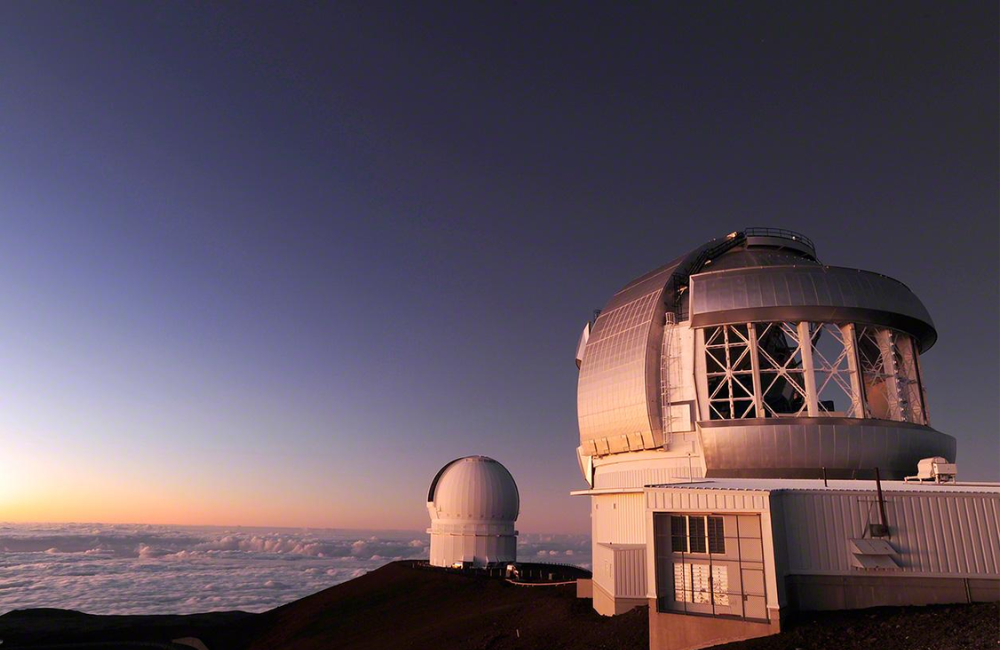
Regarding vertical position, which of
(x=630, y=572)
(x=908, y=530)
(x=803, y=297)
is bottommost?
Answer: (x=630, y=572)

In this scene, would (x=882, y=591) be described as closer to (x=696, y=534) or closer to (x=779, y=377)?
(x=696, y=534)

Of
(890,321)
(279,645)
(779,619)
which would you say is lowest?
(279,645)

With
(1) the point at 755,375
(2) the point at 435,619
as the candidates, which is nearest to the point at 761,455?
(1) the point at 755,375

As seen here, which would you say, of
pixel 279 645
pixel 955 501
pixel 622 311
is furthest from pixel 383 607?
pixel 955 501

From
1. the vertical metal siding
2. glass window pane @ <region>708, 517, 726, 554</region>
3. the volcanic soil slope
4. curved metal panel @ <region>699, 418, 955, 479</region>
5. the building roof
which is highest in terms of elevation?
curved metal panel @ <region>699, 418, 955, 479</region>

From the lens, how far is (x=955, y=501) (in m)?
15.3

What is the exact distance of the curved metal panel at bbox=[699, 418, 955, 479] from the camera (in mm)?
20219

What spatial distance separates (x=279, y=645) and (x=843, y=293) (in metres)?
28.8

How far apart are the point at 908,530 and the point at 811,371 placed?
740 cm

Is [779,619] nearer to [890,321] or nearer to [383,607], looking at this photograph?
[890,321]

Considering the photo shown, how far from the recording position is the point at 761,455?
20.5 m

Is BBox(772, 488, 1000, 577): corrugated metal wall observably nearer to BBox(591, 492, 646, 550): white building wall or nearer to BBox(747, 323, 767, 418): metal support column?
BBox(747, 323, 767, 418): metal support column

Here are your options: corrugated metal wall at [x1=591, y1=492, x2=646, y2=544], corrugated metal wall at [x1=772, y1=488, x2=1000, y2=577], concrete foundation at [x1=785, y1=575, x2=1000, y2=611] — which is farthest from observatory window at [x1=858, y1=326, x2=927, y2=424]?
corrugated metal wall at [x1=591, y1=492, x2=646, y2=544]

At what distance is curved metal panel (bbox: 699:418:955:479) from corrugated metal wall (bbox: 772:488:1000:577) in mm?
4668
